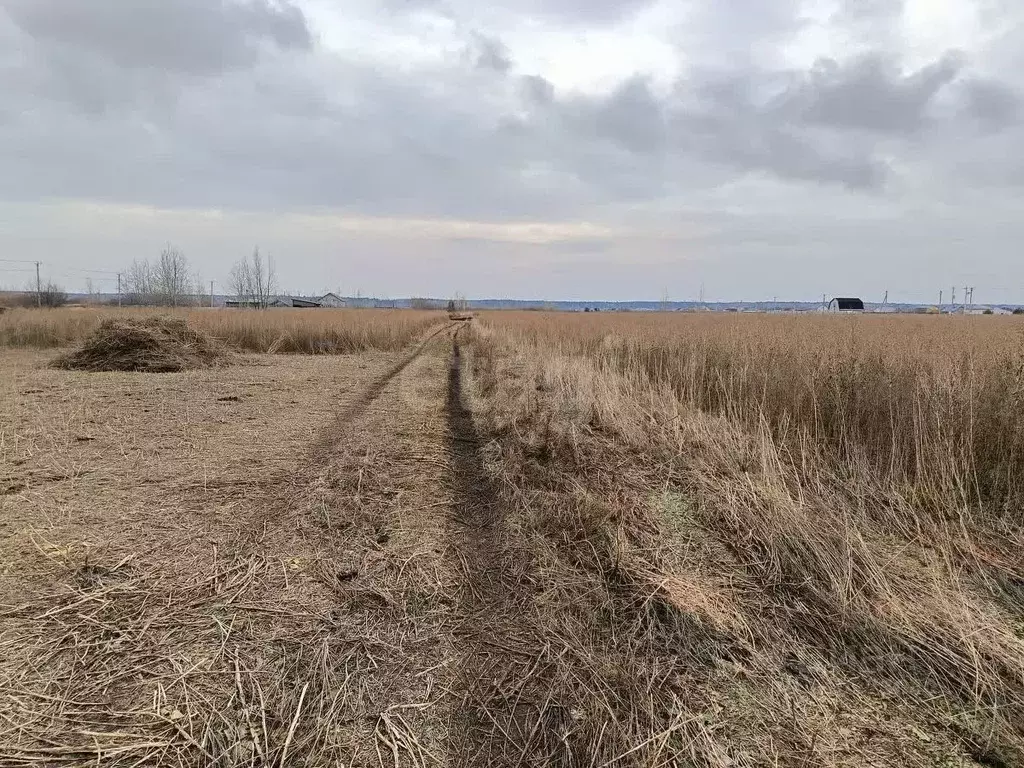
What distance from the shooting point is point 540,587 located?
279 cm

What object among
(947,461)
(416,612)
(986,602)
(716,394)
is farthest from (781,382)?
(416,612)

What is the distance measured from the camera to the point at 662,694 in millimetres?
1995

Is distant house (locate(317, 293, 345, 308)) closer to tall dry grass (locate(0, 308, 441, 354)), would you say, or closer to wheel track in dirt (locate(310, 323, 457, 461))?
tall dry grass (locate(0, 308, 441, 354))

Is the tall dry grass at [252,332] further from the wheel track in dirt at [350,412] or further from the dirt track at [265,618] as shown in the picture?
the dirt track at [265,618]

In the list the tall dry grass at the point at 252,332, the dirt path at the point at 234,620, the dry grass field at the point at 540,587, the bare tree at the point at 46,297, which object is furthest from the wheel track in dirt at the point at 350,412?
the bare tree at the point at 46,297

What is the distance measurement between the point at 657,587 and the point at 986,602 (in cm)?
161

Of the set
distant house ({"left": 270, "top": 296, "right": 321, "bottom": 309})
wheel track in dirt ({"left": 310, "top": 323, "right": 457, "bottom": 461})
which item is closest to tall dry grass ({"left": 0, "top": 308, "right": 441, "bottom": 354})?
wheel track in dirt ({"left": 310, "top": 323, "right": 457, "bottom": 461})

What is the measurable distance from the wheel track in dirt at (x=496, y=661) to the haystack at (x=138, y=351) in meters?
11.2

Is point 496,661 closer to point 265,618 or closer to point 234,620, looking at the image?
point 265,618

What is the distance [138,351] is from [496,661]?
1314cm

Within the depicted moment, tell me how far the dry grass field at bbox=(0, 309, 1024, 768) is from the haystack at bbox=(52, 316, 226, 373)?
21.7ft

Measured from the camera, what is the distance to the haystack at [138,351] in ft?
38.6

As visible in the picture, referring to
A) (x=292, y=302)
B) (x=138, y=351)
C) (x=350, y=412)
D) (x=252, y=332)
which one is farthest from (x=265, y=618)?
(x=292, y=302)

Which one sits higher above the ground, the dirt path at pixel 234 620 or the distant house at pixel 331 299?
the distant house at pixel 331 299
